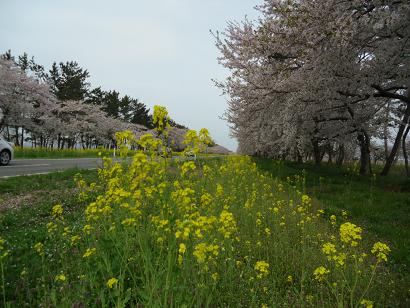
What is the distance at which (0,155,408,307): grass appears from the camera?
10.7 ft

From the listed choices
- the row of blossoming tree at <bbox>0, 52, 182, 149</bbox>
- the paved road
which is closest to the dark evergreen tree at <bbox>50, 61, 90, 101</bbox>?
the row of blossoming tree at <bbox>0, 52, 182, 149</bbox>

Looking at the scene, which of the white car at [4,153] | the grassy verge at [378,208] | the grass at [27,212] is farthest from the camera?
the white car at [4,153]

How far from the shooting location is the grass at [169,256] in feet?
10.7

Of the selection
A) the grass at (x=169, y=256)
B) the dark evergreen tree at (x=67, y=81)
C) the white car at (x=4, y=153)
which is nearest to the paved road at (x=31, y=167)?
the white car at (x=4, y=153)

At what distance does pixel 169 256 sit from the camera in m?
2.70

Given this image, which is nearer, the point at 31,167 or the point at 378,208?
the point at 378,208

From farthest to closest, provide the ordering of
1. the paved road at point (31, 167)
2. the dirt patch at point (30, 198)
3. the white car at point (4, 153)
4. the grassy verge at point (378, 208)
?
the white car at point (4, 153) < the paved road at point (31, 167) < the dirt patch at point (30, 198) < the grassy verge at point (378, 208)

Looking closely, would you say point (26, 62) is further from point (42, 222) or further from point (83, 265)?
point (83, 265)

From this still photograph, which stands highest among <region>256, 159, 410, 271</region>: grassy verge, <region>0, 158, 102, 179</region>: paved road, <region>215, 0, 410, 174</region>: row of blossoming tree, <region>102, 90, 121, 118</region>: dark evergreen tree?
<region>102, 90, 121, 118</region>: dark evergreen tree

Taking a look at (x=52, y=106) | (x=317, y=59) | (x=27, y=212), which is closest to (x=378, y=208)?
(x=317, y=59)

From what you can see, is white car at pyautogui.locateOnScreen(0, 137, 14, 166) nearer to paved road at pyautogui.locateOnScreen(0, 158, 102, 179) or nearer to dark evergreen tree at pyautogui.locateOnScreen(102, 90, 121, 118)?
paved road at pyautogui.locateOnScreen(0, 158, 102, 179)

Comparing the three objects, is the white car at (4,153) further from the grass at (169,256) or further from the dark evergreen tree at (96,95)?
the dark evergreen tree at (96,95)

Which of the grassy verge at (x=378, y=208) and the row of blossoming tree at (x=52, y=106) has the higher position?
the row of blossoming tree at (x=52, y=106)

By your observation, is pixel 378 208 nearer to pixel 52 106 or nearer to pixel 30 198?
pixel 30 198
